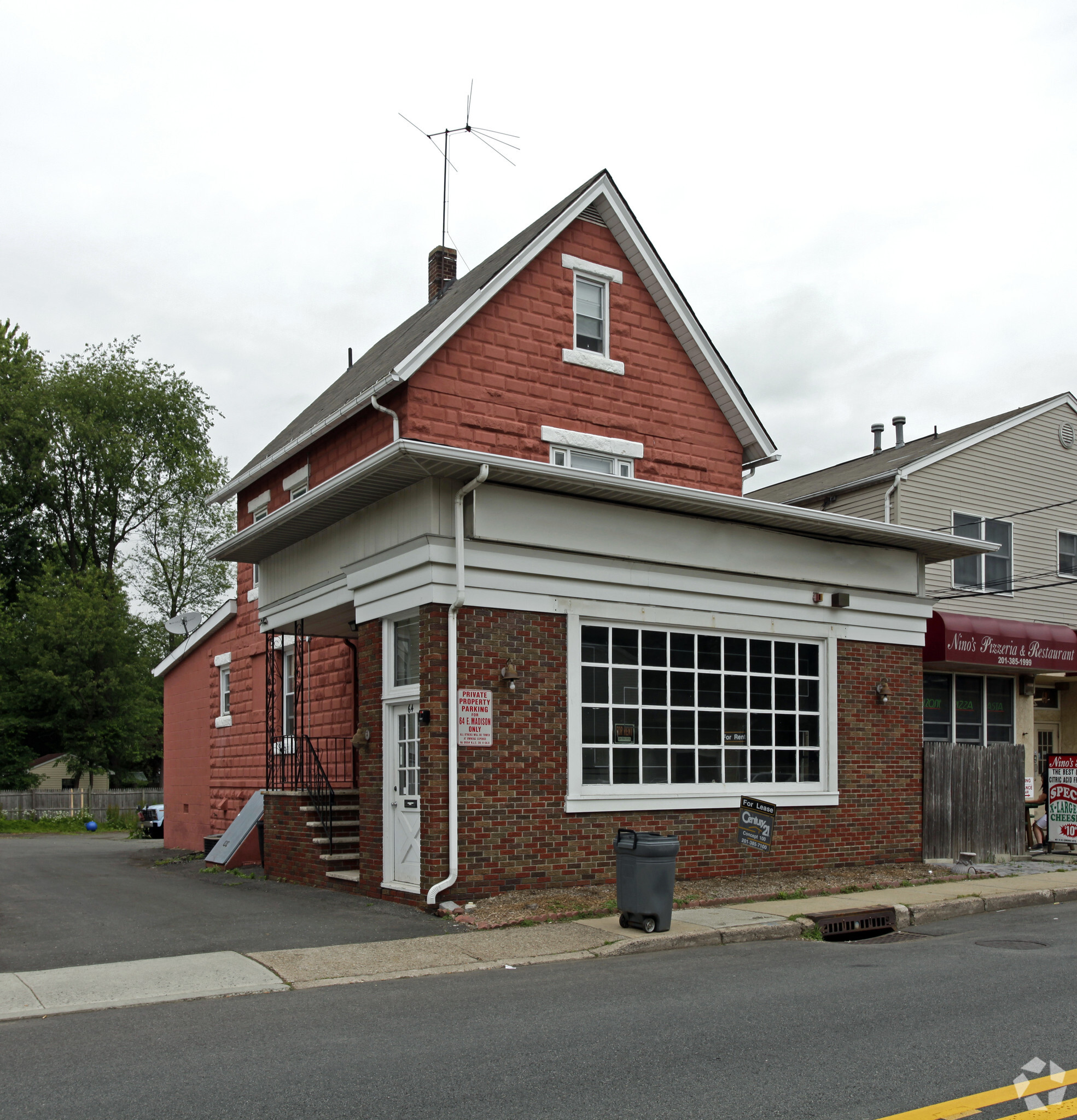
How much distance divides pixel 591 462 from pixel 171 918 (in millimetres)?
9222

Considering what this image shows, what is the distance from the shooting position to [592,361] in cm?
1838

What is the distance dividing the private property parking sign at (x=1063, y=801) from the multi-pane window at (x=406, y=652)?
37.6ft

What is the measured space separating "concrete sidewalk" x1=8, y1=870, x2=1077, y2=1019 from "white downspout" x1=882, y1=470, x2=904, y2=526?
10730 millimetres

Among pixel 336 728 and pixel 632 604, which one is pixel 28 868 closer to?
pixel 336 728

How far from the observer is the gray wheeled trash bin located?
11148mm

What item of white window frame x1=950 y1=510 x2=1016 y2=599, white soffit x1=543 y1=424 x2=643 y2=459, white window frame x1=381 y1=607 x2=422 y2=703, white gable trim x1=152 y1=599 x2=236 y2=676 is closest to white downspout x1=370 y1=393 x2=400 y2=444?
white soffit x1=543 y1=424 x2=643 y2=459

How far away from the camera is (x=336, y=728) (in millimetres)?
18500

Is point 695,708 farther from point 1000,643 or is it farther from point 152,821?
point 152,821

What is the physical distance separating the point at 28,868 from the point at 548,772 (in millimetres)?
11944

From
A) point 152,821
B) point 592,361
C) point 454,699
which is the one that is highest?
point 592,361

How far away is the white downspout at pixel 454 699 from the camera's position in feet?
40.6

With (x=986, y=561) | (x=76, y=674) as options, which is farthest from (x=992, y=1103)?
(x=76, y=674)

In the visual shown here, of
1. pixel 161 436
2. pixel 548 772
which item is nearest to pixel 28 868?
pixel 548 772

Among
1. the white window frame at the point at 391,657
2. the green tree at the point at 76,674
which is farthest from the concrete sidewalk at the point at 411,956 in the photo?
the green tree at the point at 76,674
